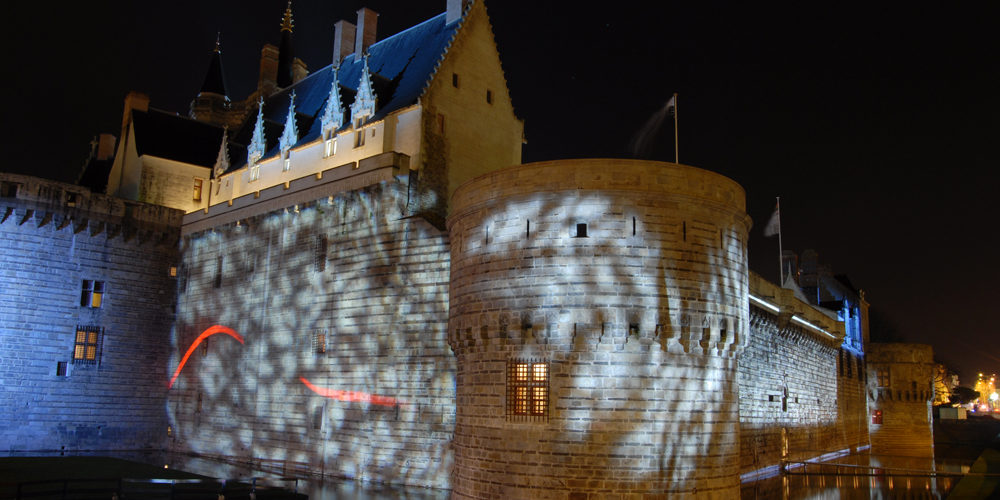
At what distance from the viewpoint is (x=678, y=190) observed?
1945 cm

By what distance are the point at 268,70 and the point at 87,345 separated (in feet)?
66.2

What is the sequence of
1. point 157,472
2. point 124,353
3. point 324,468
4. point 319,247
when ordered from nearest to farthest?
1. point 157,472
2. point 324,468
3. point 319,247
4. point 124,353

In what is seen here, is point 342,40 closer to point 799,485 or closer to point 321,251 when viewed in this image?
point 321,251

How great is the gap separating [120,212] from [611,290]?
28.0 meters

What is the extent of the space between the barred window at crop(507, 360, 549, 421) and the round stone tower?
28 mm

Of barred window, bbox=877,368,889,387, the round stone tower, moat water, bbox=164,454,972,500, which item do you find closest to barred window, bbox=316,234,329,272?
moat water, bbox=164,454,972,500

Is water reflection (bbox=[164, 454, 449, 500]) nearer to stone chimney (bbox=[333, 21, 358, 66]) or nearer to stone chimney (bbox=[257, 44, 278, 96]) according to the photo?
stone chimney (bbox=[333, 21, 358, 66])

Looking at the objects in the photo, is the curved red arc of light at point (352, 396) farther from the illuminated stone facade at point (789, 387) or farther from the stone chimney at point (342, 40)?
the stone chimney at point (342, 40)

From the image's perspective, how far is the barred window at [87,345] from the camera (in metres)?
35.8

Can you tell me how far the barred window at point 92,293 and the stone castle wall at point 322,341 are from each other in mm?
3643

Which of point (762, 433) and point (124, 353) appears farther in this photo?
point (124, 353)

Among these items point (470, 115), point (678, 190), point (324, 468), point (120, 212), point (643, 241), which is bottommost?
point (324, 468)

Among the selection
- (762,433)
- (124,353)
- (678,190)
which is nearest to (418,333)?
(678,190)

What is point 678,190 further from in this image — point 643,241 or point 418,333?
point 418,333
